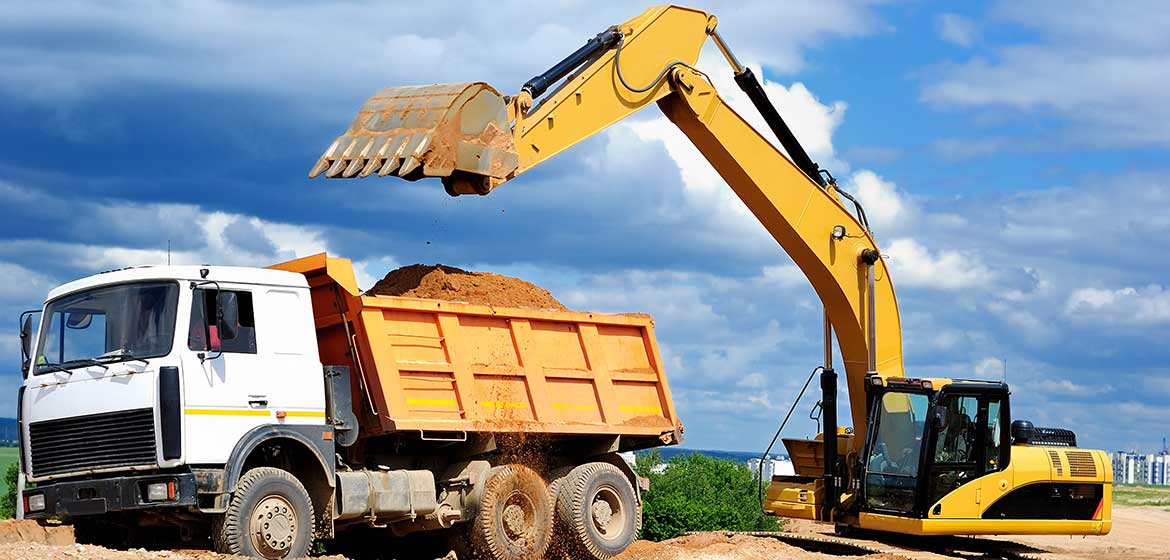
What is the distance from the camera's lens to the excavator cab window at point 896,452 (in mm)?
18438

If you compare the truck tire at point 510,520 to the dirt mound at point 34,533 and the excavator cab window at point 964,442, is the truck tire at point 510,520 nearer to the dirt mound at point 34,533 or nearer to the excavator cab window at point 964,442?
the dirt mound at point 34,533

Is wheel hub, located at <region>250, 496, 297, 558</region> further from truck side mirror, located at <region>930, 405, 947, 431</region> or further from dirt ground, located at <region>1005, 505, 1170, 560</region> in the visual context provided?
dirt ground, located at <region>1005, 505, 1170, 560</region>

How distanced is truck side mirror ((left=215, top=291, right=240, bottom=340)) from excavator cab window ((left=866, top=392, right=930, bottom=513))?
28.9ft

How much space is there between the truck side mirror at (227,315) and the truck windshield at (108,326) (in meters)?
0.41

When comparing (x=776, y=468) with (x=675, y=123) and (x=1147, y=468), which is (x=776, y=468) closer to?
(x=675, y=123)

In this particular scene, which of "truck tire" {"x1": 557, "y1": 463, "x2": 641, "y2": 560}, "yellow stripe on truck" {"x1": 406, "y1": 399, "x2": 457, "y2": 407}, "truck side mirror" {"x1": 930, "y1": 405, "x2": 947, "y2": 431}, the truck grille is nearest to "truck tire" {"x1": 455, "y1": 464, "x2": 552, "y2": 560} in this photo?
"truck tire" {"x1": 557, "y1": 463, "x2": 641, "y2": 560}

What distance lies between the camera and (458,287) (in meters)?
16.1

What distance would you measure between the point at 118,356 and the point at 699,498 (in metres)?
22.7

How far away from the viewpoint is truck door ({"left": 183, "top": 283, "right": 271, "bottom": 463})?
13156mm

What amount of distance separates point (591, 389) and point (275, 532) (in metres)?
4.50

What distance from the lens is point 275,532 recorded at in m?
13.7

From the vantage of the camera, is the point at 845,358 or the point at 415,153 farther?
the point at 845,358

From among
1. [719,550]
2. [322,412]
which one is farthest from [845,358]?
[322,412]

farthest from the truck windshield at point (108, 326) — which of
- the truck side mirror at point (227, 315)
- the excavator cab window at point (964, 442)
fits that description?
Answer: the excavator cab window at point (964, 442)
